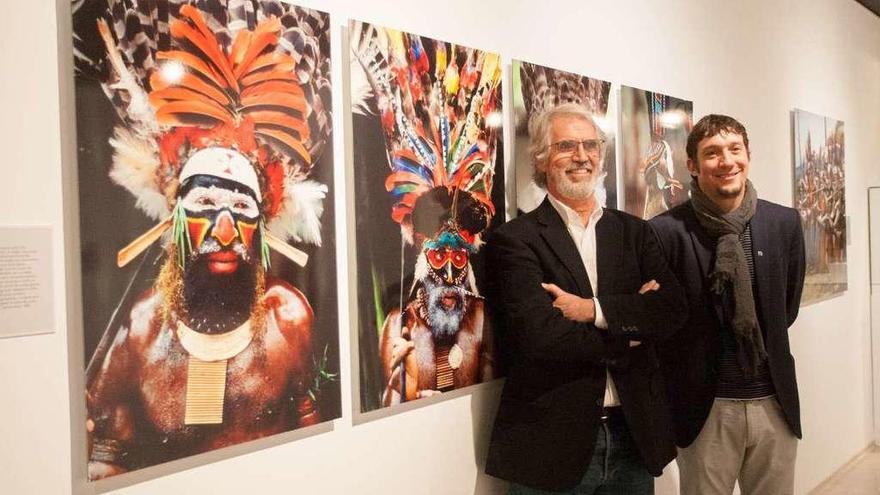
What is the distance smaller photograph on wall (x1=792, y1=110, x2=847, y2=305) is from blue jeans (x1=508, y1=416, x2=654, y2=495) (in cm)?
242

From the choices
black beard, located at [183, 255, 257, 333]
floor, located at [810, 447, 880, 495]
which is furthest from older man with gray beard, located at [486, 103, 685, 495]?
floor, located at [810, 447, 880, 495]

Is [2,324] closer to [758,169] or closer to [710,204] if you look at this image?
[710,204]

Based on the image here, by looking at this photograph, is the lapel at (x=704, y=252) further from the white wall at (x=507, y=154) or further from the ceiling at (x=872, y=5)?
the ceiling at (x=872, y=5)

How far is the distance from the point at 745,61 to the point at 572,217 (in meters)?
2.19

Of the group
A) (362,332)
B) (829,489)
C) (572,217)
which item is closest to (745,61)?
(572,217)

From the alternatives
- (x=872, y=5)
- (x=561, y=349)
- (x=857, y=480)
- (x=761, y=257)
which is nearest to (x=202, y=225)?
(x=561, y=349)

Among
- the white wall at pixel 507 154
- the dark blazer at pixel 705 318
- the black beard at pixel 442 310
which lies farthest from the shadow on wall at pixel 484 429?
the dark blazer at pixel 705 318

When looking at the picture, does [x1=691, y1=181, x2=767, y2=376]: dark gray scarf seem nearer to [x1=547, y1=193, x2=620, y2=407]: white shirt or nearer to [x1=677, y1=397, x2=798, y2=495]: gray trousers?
[x1=677, y1=397, x2=798, y2=495]: gray trousers

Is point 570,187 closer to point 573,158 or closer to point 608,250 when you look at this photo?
point 573,158

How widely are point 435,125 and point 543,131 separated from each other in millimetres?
414

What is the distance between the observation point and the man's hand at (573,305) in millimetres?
2141

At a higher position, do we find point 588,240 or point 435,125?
point 435,125

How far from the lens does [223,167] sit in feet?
5.28

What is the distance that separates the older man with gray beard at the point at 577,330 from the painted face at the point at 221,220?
0.80 metres
